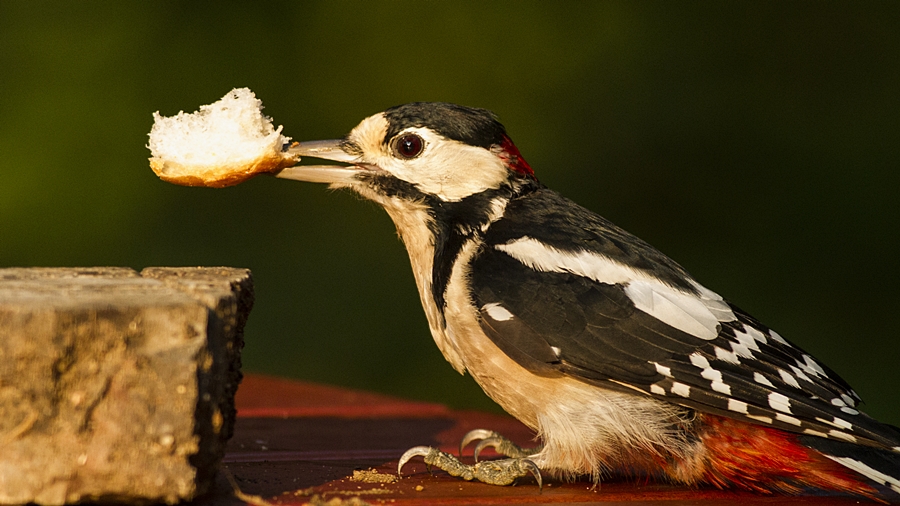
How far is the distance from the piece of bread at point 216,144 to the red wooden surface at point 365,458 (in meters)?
0.75

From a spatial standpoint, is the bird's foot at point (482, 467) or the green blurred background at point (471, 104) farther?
the green blurred background at point (471, 104)

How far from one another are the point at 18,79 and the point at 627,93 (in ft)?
11.8

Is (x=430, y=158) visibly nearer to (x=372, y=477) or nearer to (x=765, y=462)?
(x=372, y=477)

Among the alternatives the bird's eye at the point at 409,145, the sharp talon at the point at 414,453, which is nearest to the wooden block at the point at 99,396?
the sharp talon at the point at 414,453

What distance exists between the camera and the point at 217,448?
2.11 meters

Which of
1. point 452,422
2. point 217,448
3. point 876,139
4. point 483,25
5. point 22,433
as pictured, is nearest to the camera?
point 22,433

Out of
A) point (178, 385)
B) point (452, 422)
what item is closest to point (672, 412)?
point (452, 422)

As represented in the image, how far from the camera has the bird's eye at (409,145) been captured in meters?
2.97

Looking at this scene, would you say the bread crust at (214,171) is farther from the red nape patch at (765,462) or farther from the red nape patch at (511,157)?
the red nape patch at (765,462)

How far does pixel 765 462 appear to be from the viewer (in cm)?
254

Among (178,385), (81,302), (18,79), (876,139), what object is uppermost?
(876,139)

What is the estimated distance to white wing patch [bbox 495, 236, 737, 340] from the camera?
8.52 feet

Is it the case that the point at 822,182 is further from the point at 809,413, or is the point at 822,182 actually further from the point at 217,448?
the point at 217,448

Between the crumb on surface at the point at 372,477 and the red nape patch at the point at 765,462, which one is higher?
the red nape patch at the point at 765,462
